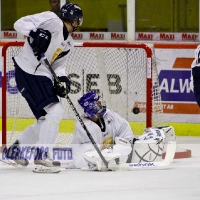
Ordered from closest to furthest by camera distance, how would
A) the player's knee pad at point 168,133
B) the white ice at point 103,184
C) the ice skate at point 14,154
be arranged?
the white ice at point 103,184 < the ice skate at point 14,154 < the player's knee pad at point 168,133

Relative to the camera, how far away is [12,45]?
807 cm

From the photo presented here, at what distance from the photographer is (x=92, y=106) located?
707 centimetres

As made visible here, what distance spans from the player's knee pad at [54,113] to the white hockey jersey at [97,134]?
260 mm

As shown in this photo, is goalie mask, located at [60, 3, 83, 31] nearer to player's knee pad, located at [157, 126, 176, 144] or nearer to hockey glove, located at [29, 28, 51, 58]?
hockey glove, located at [29, 28, 51, 58]

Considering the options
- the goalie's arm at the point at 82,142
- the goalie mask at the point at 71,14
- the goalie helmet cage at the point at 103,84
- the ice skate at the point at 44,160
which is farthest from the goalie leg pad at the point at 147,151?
the goalie mask at the point at 71,14

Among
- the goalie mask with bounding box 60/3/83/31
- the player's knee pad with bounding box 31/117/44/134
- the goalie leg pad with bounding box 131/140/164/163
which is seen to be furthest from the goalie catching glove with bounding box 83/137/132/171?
the goalie mask with bounding box 60/3/83/31

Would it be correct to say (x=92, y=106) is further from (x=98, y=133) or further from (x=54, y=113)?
(x=54, y=113)

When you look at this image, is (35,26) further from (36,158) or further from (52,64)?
(36,158)

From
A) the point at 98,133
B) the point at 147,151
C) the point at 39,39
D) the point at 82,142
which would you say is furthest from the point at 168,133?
the point at 39,39

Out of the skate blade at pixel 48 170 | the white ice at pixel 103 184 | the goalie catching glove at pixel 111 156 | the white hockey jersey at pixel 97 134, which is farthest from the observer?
the white hockey jersey at pixel 97 134

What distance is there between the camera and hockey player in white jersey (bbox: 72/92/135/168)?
7.01 metres

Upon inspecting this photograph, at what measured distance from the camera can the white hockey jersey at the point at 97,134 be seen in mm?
7020

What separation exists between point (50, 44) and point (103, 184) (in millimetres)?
1255

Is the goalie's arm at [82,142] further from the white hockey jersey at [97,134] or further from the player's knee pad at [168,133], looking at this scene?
the player's knee pad at [168,133]
